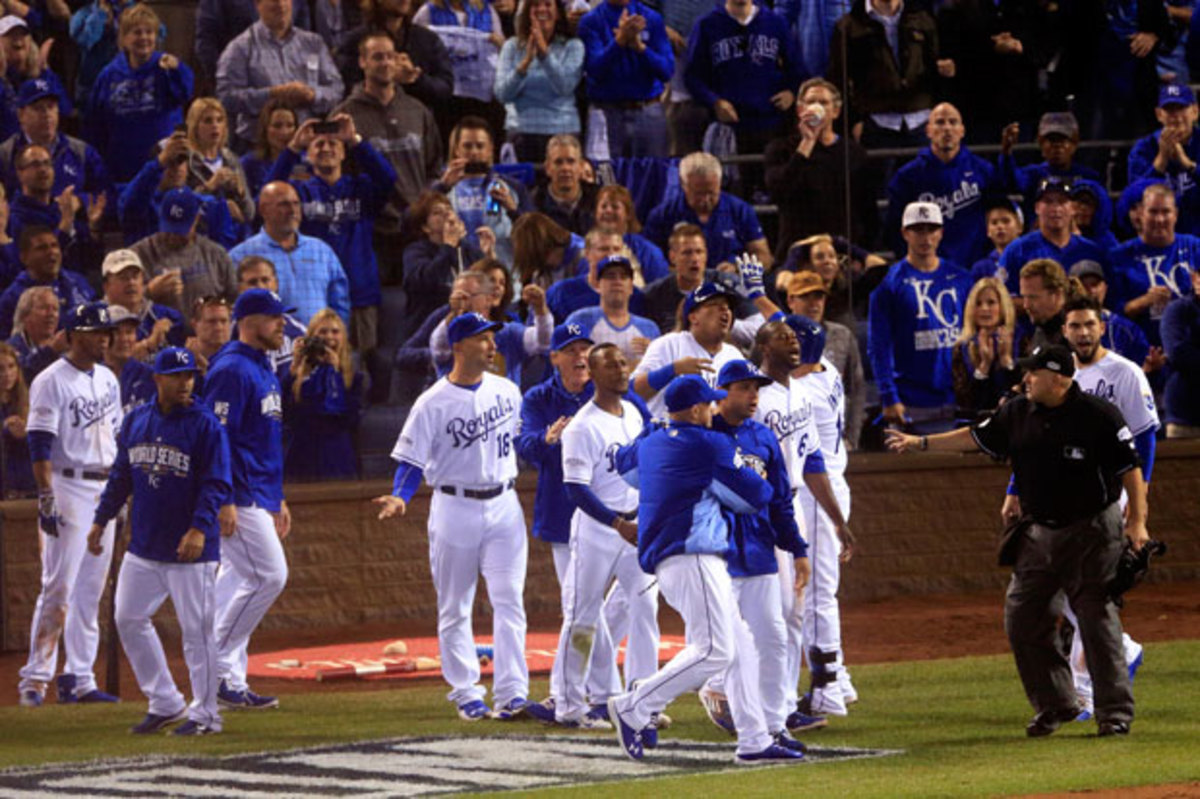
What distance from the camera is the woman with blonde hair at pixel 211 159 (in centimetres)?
1497

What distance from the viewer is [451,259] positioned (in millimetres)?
14828

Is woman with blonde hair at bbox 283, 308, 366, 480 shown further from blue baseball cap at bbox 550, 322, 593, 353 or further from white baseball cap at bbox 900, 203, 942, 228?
white baseball cap at bbox 900, 203, 942, 228

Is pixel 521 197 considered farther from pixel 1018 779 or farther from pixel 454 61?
pixel 1018 779

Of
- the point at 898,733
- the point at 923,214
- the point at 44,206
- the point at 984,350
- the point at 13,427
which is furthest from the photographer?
the point at 44,206

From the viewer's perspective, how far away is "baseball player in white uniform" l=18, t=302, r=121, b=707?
1198 cm

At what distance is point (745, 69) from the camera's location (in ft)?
54.9

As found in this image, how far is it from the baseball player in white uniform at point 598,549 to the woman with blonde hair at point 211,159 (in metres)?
5.50

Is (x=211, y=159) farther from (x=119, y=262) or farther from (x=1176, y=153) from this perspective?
(x=1176, y=153)

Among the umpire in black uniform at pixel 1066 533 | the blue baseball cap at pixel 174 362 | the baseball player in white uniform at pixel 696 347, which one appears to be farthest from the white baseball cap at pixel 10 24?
the umpire in black uniform at pixel 1066 533

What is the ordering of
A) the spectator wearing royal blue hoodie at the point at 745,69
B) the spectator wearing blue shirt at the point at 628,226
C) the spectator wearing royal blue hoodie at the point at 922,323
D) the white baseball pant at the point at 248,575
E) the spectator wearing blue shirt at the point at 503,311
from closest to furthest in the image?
the white baseball pant at the point at 248,575 → the spectator wearing blue shirt at the point at 503,311 → the spectator wearing blue shirt at the point at 628,226 → the spectator wearing royal blue hoodie at the point at 922,323 → the spectator wearing royal blue hoodie at the point at 745,69

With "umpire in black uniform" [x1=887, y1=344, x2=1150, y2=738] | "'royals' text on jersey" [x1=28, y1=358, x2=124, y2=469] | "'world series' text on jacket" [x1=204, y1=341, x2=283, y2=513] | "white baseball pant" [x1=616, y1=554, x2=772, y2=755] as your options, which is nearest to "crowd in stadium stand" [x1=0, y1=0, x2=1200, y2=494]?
"'royals' text on jersey" [x1=28, y1=358, x2=124, y2=469]

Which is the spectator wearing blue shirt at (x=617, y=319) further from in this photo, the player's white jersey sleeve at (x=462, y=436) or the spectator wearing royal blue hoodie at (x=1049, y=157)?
the spectator wearing royal blue hoodie at (x=1049, y=157)

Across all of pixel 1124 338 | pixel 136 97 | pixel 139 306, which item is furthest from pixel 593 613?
pixel 136 97

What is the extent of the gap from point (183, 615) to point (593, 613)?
6.79 feet
